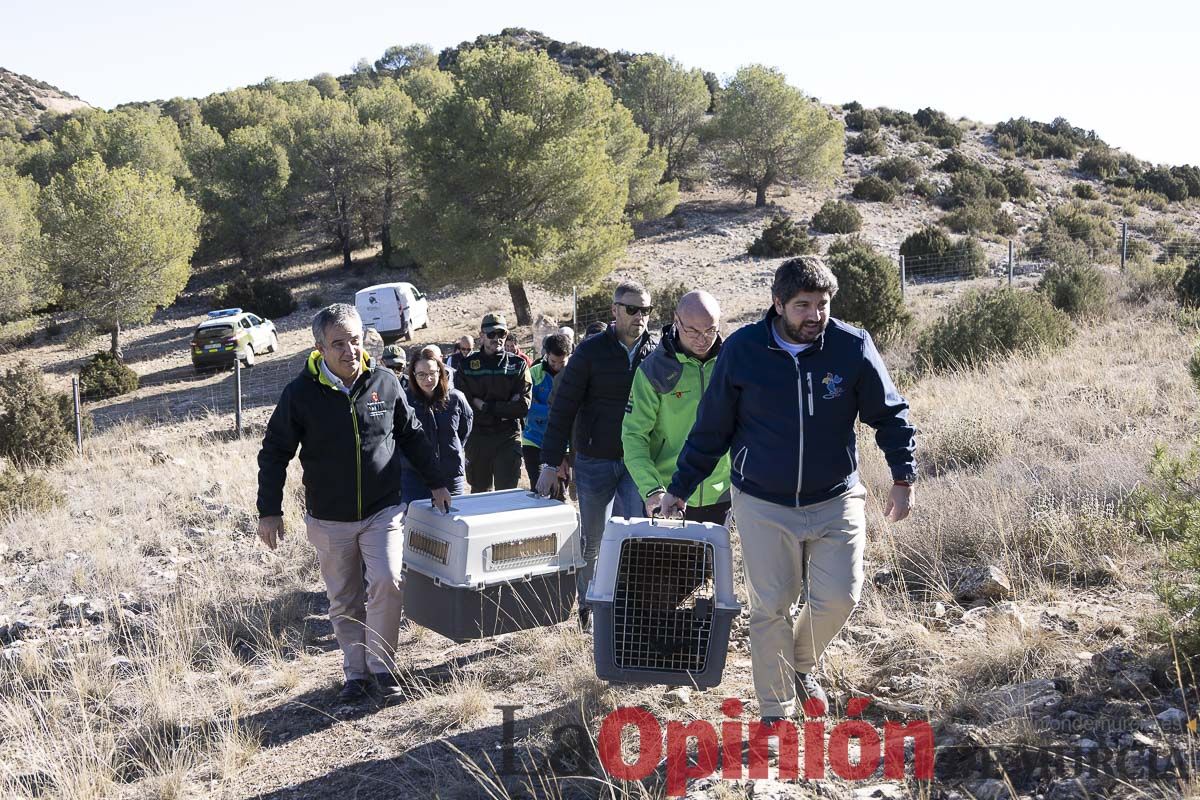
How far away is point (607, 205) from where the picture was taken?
85.7 ft

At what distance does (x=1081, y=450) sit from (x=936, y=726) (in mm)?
3658

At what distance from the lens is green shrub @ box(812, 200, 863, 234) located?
35.4m

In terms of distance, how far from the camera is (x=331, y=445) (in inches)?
159

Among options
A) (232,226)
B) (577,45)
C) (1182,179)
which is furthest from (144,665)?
(577,45)

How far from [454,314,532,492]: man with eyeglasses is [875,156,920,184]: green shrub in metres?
40.5

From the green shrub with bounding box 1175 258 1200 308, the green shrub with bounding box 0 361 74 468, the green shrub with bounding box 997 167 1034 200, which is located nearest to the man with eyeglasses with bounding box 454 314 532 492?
the green shrub with bounding box 0 361 74 468

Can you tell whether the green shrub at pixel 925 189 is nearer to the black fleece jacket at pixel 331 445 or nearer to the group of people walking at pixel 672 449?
the group of people walking at pixel 672 449

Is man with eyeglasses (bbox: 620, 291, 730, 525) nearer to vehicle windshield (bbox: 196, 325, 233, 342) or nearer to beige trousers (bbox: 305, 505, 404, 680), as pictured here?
beige trousers (bbox: 305, 505, 404, 680)

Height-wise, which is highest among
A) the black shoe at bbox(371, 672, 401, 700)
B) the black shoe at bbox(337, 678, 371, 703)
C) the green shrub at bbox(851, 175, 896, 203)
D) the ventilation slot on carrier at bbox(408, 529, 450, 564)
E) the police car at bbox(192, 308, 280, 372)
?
the green shrub at bbox(851, 175, 896, 203)

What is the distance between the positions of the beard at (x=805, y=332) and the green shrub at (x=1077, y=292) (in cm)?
1244

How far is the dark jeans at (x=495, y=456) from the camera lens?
21.2 ft

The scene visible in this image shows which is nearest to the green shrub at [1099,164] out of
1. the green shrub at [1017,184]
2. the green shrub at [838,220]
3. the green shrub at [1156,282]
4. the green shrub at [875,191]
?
the green shrub at [1017,184]

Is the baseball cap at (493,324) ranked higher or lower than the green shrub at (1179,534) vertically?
higher

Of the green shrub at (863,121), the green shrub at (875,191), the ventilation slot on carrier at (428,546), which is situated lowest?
the ventilation slot on carrier at (428,546)
